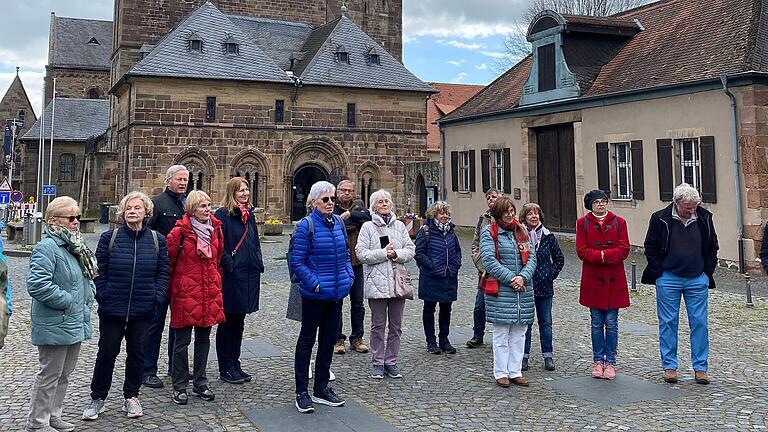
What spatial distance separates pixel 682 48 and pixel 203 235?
15.9 metres

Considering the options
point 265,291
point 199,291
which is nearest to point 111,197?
point 265,291

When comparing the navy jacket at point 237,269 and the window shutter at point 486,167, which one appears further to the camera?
the window shutter at point 486,167

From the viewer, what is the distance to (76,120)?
157 feet

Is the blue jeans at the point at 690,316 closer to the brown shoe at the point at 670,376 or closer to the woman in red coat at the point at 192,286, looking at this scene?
the brown shoe at the point at 670,376

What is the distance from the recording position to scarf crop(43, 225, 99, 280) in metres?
4.68

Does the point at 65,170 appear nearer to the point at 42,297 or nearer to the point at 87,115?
the point at 87,115

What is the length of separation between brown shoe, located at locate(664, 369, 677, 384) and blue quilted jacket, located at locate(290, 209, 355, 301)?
3.21 meters

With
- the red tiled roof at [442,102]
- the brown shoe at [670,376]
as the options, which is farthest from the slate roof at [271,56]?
the brown shoe at [670,376]

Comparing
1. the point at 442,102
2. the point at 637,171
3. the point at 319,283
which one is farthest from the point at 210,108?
the point at 442,102

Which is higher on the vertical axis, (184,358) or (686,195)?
(686,195)

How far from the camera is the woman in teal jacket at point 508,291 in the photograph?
6180 mm

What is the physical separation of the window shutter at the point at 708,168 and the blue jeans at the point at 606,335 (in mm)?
10596

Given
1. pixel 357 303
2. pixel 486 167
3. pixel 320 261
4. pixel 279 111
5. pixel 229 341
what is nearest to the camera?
pixel 320 261

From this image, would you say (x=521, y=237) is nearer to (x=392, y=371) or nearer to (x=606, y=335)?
(x=606, y=335)
